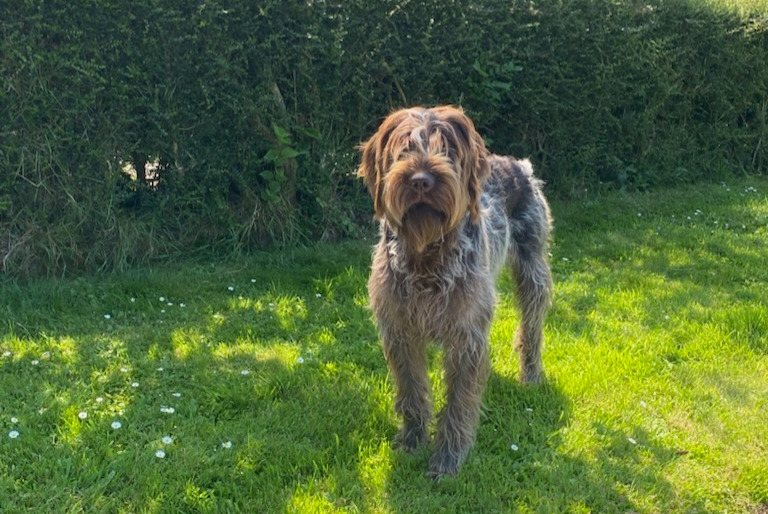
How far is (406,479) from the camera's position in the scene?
364cm

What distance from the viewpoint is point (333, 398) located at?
4293 mm

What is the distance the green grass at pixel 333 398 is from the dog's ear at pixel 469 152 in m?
1.46

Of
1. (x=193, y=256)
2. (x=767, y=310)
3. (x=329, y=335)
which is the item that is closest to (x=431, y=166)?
(x=329, y=335)

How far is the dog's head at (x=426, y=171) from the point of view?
325 cm

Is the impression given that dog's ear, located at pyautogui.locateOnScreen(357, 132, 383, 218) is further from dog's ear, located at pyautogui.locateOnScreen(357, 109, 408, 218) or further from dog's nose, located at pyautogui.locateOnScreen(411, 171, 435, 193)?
dog's nose, located at pyautogui.locateOnScreen(411, 171, 435, 193)

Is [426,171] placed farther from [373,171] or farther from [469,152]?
[373,171]

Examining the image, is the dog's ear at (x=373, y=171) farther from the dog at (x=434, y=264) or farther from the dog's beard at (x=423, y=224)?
the dog's beard at (x=423, y=224)

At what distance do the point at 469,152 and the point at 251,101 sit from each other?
12.0ft

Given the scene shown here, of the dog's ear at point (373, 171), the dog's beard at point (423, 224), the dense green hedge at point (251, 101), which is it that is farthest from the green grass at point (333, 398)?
the dog's ear at point (373, 171)

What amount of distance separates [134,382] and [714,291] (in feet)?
15.8

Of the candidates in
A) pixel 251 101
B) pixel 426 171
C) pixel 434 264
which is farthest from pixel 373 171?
pixel 251 101

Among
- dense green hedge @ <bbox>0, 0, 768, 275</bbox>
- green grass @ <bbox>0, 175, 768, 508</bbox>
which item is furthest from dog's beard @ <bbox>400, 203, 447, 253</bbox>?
dense green hedge @ <bbox>0, 0, 768, 275</bbox>

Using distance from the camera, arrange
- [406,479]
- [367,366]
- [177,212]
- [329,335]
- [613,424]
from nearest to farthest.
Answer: [406,479] → [613,424] → [367,366] → [329,335] → [177,212]

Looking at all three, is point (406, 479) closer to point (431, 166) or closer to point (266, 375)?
point (266, 375)
